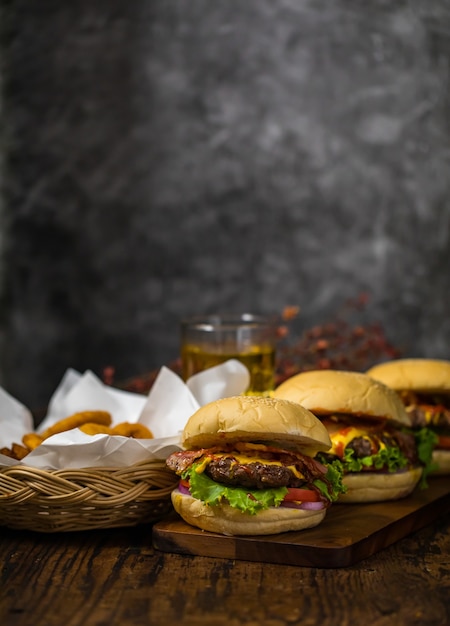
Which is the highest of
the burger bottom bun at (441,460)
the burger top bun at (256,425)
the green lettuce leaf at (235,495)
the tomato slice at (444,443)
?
the burger top bun at (256,425)

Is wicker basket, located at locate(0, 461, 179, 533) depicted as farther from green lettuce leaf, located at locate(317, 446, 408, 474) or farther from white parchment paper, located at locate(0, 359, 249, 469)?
green lettuce leaf, located at locate(317, 446, 408, 474)

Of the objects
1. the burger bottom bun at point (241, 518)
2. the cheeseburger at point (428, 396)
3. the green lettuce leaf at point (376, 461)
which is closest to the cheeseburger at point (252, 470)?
the burger bottom bun at point (241, 518)

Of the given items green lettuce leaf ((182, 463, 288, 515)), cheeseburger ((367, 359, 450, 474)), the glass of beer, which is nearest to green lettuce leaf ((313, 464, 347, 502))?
green lettuce leaf ((182, 463, 288, 515))

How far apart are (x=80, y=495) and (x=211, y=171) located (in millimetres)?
3566

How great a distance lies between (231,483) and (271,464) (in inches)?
3.9

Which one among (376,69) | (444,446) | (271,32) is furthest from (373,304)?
(444,446)

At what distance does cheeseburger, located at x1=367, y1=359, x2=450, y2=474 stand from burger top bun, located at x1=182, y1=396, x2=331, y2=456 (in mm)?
652

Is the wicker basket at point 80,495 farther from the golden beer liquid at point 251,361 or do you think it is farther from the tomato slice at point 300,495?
the golden beer liquid at point 251,361

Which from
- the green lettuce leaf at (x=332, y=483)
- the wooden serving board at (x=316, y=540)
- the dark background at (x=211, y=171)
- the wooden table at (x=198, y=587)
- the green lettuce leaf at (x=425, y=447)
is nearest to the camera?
the wooden table at (x=198, y=587)

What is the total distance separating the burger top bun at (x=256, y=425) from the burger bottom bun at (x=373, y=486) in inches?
10.1

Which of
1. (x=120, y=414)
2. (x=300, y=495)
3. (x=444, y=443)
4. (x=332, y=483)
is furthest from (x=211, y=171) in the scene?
(x=300, y=495)

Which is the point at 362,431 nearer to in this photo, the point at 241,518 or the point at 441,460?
the point at 441,460

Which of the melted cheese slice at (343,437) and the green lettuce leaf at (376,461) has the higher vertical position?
the melted cheese slice at (343,437)

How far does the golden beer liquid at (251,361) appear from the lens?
112 inches
